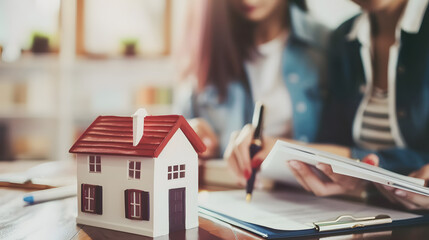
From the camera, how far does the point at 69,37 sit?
9.48 ft

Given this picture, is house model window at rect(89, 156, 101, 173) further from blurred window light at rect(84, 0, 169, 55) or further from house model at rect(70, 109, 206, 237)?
blurred window light at rect(84, 0, 169, 55)

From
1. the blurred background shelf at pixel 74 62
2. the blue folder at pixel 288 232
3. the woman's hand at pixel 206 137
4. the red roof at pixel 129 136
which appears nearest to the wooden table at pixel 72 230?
the blue folder at pixel 288 232

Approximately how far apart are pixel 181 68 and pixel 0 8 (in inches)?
75.1

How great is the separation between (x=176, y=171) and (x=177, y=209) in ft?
0.19

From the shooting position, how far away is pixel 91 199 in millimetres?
600

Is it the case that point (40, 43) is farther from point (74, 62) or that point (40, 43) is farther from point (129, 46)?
point (129, 46)

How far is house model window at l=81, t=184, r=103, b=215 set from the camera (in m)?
0.59

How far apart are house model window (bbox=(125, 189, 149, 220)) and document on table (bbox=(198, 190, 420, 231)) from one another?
0.17 m

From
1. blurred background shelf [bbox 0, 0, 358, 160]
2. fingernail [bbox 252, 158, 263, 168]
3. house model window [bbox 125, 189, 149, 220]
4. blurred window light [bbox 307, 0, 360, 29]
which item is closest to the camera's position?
house model window [bbox 125, 189, 149, 220]

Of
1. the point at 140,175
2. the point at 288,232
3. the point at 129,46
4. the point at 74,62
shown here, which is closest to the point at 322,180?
the point at 288,232

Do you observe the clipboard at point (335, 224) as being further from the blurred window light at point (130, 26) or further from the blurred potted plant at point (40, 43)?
the blurred potted plant at point (40, 43)

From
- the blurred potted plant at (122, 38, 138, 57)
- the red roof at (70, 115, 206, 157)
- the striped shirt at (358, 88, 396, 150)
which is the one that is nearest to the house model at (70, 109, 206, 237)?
the red roof at (70, 115, 206, 157)

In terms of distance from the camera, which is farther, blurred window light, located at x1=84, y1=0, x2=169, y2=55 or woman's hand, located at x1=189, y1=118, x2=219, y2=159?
blurred window light, located at x1=84, y1=0, x2=169, y2=55

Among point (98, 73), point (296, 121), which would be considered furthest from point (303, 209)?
point (98, 73)
